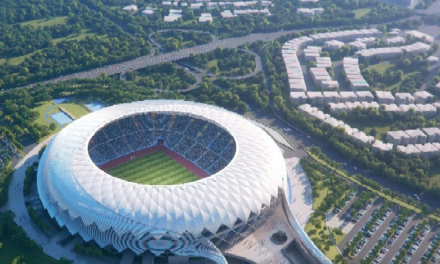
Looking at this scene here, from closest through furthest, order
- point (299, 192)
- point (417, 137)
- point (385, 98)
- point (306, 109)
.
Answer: point (299, 192), point (417, 137), point (306, 109), point (385, 98)

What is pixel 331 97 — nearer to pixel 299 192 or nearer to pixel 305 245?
pixel 299 192

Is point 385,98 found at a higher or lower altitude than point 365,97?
lower

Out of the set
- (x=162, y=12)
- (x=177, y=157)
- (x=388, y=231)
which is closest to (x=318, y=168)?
(x=388, y=231)

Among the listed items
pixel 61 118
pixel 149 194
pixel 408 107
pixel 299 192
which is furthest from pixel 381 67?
pixel 149 194

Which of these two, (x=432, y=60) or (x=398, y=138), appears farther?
(x=432, y=60)

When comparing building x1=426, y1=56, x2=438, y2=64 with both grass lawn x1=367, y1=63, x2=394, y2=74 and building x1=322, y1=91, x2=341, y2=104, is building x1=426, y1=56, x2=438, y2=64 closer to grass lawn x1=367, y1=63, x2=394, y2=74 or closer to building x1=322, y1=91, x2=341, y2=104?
grass lawn x1=367, y1=63, x2=394, y2=74

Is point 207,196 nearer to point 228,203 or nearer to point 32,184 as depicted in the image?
point 228,203

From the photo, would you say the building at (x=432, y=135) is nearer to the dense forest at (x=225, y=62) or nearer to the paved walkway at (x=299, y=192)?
the paved walkway at (x=299, y=192)

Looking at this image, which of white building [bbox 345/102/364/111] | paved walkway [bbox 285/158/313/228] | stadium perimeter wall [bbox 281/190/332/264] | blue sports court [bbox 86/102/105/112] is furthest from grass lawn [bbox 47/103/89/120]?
white building [bbox 345/102/364/111]
